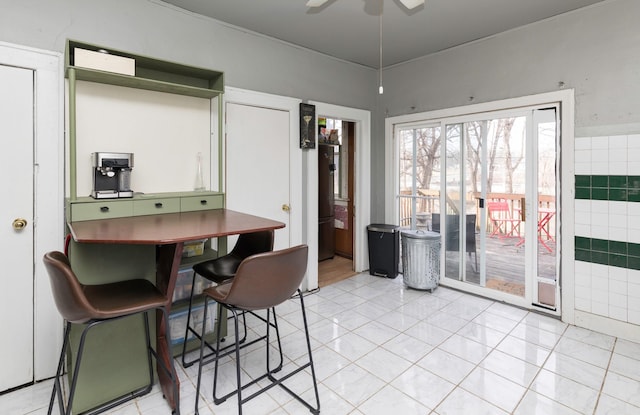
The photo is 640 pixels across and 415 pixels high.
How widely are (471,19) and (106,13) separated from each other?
2960mm

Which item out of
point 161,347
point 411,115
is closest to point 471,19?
point 411,115

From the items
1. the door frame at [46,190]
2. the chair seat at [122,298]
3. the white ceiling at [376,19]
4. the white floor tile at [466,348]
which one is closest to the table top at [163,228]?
the chair seat at [122,298]

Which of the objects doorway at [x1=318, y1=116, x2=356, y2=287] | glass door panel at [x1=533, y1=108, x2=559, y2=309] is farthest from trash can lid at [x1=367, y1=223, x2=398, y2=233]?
glass door panel at [x1=533, y1=108, x2=559, y2=309]

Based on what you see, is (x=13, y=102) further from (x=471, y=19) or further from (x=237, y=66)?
(x=471, y=19)

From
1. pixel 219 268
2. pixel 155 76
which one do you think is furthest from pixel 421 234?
pixel 155 76

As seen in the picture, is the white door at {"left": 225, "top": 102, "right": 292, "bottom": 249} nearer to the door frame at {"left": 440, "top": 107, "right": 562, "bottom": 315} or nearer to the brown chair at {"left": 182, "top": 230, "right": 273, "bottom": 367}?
the brown chair at {"left": 182, "top": 230, "right": 273, "bottom": 367}

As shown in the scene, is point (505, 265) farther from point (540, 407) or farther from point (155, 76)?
point (155, 76)

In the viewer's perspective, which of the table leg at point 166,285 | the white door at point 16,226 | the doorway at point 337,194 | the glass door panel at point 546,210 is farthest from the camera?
the doorway at point 337,194

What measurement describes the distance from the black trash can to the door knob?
3313 millimetres

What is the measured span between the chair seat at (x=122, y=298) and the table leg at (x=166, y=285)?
7 centimetres

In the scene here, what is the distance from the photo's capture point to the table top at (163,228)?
4.90 feet

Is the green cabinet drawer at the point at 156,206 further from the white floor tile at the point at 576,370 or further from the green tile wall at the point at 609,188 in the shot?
the green tile wall at the point at 609,188

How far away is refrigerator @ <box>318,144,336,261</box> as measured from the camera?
15.9 ft

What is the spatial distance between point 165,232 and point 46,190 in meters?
1.20
